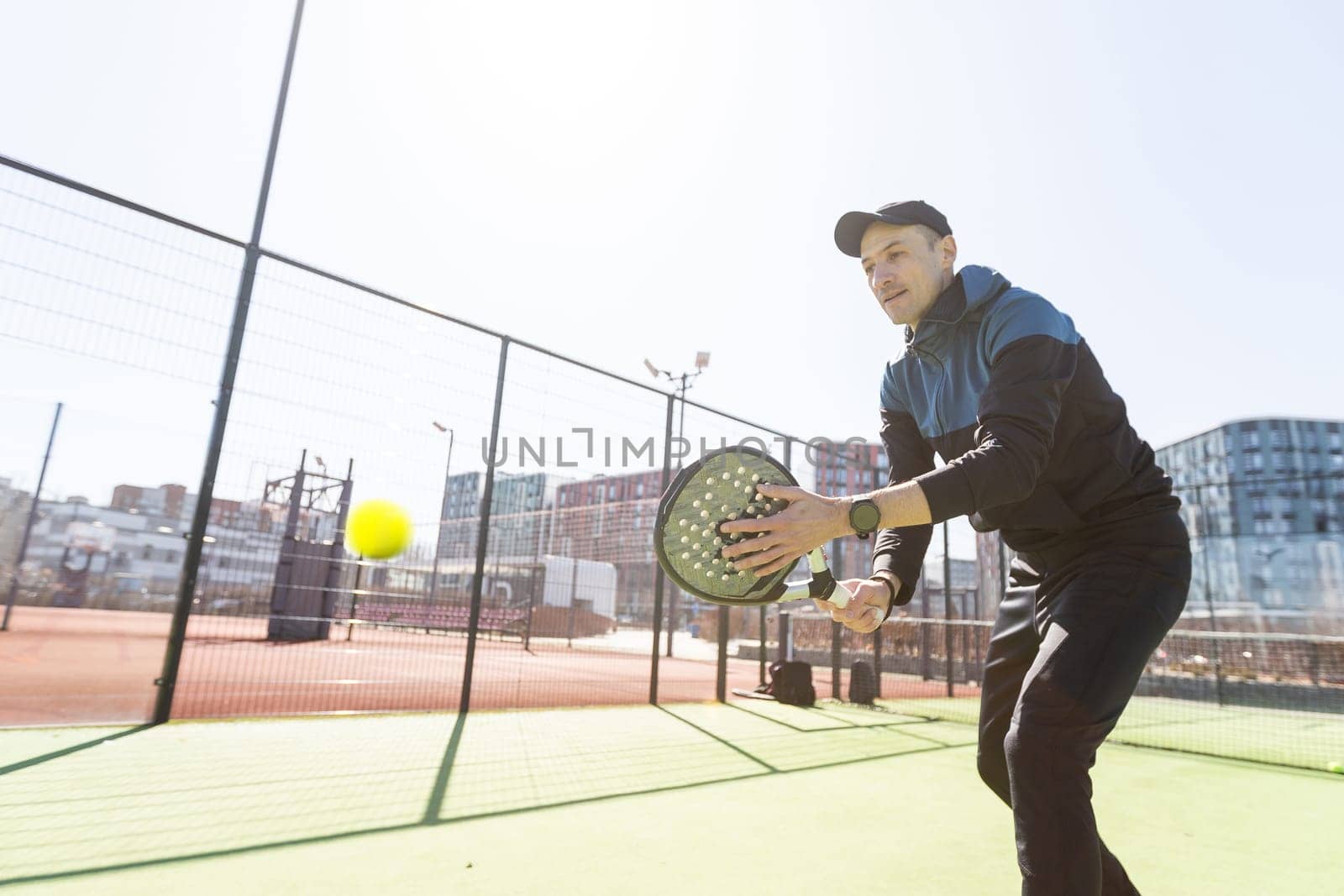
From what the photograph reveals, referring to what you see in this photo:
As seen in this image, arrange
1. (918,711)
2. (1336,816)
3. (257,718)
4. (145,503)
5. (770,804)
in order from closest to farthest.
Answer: (770,804), (1336,816), (257,718), (918,711), (145,503)

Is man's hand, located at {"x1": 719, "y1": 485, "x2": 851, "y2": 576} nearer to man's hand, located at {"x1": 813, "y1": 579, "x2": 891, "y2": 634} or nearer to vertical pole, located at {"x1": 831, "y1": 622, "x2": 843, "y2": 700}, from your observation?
man's hand, located at {"x1": 813, "y1": 579, "x2": 891, "y2": 634}

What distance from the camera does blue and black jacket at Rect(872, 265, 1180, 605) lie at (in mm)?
1599

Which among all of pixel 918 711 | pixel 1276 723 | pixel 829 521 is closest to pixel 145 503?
pixel 918 711

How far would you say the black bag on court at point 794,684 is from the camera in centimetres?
949

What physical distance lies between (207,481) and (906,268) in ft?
18.9

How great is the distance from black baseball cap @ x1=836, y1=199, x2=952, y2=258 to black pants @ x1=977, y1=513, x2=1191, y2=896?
1.04 m

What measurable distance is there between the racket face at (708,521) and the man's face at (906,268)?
88cm

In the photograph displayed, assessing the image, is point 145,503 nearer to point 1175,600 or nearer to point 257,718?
point 257,718

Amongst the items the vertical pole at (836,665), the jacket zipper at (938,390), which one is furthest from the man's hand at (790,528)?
the vertical pole at (836,665)

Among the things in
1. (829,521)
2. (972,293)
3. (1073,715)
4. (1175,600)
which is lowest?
(1073,715)

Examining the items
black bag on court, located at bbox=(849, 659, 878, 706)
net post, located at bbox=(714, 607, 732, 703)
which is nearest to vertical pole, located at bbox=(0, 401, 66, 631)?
net post, located at bbox=(714, 607, 732, 703)

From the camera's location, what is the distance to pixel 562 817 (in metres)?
3.45

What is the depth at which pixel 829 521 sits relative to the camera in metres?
1.58

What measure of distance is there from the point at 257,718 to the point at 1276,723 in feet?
46.0
